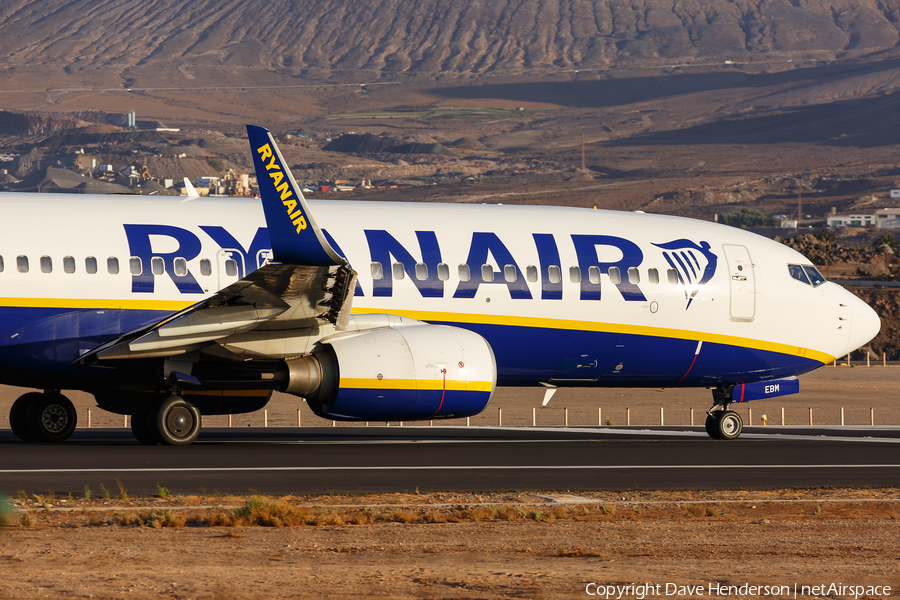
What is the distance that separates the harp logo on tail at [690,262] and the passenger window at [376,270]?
5671mm

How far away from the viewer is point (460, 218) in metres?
23.2

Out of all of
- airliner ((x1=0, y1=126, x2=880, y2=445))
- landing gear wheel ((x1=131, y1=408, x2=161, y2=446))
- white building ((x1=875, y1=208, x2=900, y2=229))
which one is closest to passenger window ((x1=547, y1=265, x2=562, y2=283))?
airliner ((x1=0, y1=126, x2=880, y2=445))

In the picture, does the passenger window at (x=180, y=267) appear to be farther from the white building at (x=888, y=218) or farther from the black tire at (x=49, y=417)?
the white building at (x=888, y=218)

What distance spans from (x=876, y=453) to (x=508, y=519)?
36.2ft

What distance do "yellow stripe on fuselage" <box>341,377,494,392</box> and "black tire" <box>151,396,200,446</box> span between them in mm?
2750

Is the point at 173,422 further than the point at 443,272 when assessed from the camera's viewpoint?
No

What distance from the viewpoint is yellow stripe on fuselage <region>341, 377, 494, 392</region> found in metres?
20.1

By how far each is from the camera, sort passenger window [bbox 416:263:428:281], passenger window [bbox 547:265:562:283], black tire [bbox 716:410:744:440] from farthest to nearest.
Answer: black tire [bbox 716:410:744:440], passenger window [bbox 547:265:562:283], passenger window [bbox 416:263:428:281]

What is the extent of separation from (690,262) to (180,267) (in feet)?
31.7

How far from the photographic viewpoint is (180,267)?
2106 cm

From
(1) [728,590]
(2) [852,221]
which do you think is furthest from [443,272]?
(2) [852,221]

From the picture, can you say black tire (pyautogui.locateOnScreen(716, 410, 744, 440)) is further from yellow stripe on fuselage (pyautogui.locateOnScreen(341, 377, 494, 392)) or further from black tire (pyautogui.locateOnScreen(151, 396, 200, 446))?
black tire (pyautogui.locateOnScreen(151, 396, 200, 446))

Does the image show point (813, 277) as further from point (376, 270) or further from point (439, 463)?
point (439, 463)

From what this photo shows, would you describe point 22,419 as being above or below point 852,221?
below
